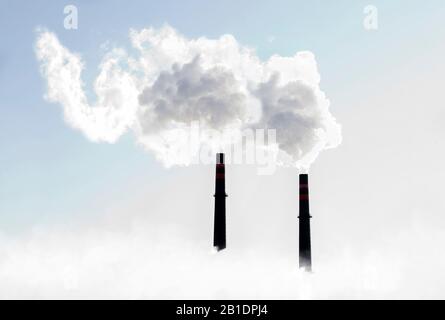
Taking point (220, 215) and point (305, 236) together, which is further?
point (220, 215)

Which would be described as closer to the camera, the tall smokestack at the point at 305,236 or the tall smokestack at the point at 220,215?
the tall smokestack at the point at 305,236

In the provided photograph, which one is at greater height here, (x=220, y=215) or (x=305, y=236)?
(x=220, y=215)

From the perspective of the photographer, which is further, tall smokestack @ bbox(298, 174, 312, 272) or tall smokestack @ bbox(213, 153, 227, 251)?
tall smokestack @ bbox(213, 153, 227, 251)
